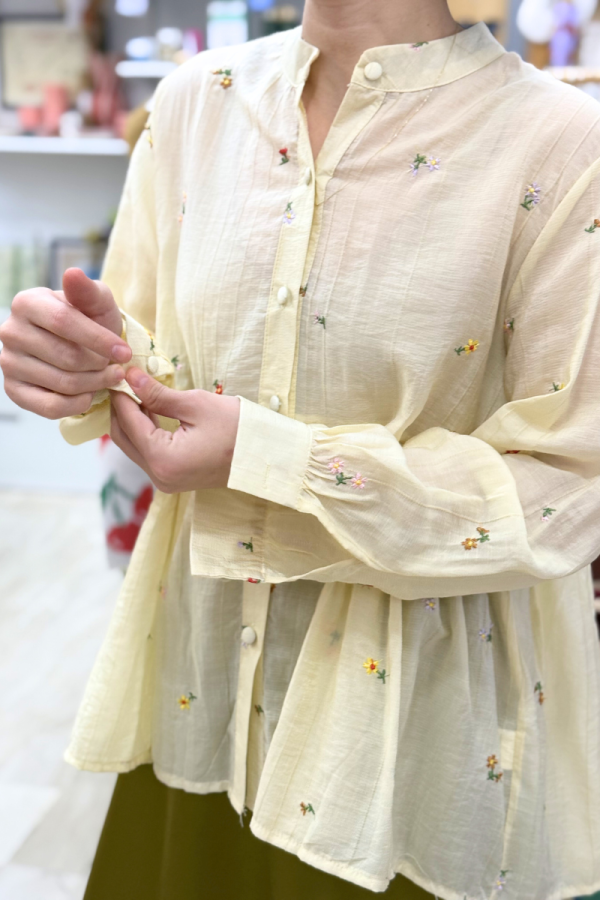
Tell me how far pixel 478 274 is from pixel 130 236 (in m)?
0.42

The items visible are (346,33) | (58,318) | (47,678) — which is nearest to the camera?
(58,318)

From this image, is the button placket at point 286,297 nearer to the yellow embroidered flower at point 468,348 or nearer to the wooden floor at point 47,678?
the yellow embroidered flower at point 468,348

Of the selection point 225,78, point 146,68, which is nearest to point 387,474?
point 225,78

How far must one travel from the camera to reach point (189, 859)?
2.95ft

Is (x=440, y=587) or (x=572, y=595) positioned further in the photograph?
(x=572, y=595)

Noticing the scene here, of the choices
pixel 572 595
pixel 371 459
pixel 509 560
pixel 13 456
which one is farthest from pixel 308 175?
pixel 13 456

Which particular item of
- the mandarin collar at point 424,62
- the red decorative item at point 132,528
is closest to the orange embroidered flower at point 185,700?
the mandarin collar at point 424,62

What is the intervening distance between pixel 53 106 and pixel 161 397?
3274mm

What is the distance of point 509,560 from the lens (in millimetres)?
683

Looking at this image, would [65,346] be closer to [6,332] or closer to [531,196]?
[6,332]

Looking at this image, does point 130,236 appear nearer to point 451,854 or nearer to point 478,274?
point 478,274

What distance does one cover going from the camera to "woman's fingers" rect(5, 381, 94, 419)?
700 mm

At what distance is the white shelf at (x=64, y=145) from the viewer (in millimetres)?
3381

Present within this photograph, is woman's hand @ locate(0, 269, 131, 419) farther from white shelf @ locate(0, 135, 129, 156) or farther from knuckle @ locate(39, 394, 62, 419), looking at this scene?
white shelf @ locate(0, 135, 129, 156)
